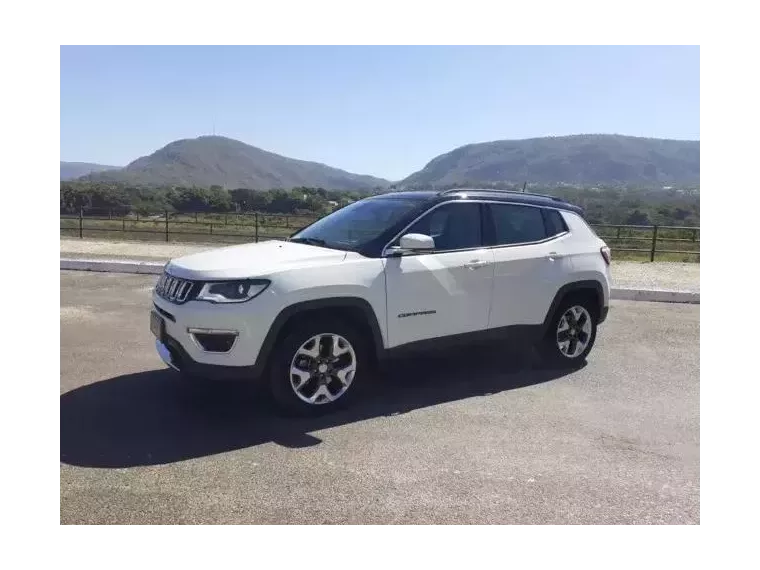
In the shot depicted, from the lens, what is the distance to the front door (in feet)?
15.6

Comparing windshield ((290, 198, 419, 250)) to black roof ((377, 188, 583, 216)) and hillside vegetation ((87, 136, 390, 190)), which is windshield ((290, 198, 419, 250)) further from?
hillside vegetation ((87, 136, 390, 190))

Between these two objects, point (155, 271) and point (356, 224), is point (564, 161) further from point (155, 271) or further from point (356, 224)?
point (356, 224)

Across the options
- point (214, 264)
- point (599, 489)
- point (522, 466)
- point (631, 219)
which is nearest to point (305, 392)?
point (214, 264)

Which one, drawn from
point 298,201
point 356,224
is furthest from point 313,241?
point 298,201

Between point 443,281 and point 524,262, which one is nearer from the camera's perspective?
point 443,281

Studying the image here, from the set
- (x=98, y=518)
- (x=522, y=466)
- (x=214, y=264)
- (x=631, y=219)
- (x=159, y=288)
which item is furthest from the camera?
(x=631, y=219)

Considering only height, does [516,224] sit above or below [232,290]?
above

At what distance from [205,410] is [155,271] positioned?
26.3 feet

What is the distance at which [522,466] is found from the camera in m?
3.85

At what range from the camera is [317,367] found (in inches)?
176

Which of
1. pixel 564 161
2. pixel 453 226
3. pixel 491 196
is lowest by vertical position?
pixel 453 226
